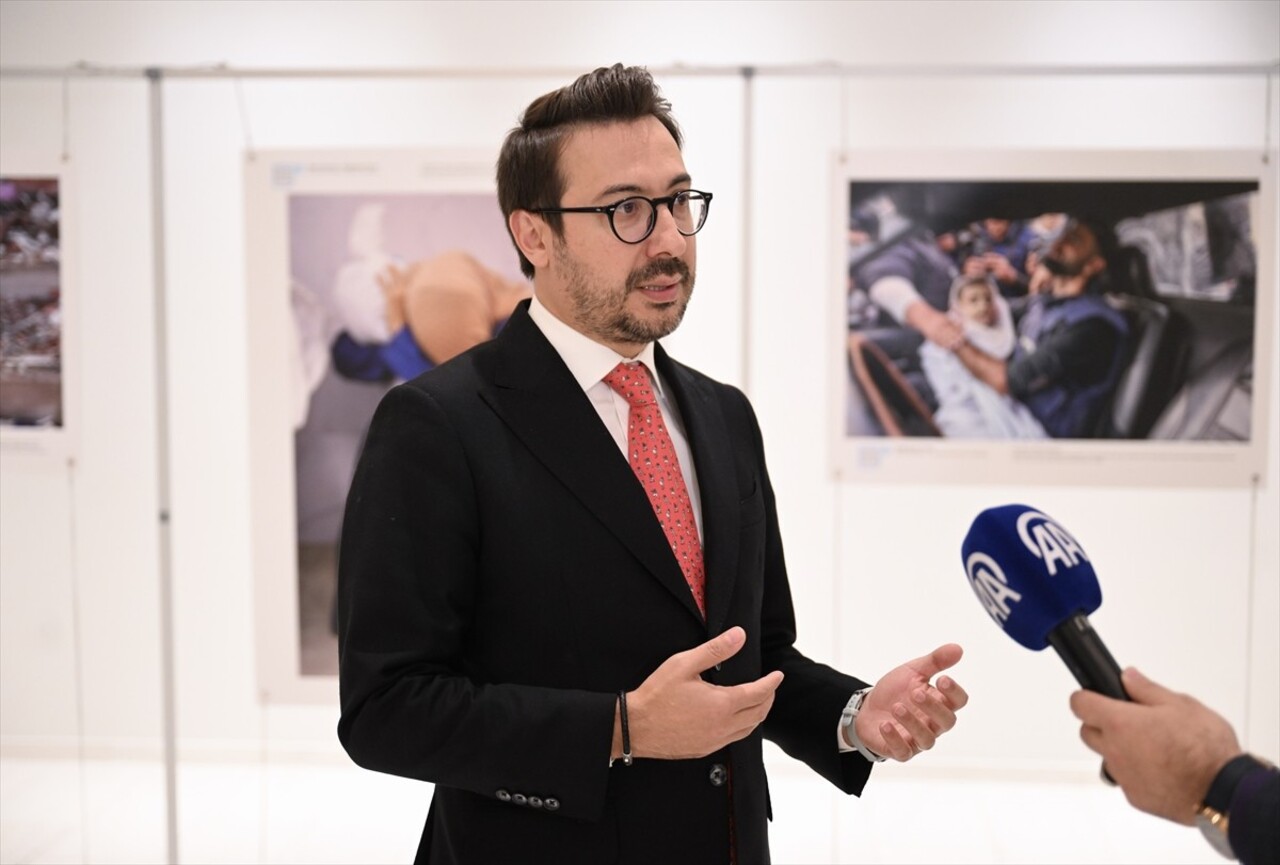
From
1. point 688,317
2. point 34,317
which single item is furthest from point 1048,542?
point 34,317

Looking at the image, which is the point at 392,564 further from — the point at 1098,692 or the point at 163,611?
the point at 163,611

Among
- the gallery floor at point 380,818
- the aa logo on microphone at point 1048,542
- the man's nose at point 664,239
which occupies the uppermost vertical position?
the man's nose at point 664,239

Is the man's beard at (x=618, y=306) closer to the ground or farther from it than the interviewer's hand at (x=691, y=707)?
farther from it

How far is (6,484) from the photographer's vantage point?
3.97 meters

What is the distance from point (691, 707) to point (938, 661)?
0.45 meters

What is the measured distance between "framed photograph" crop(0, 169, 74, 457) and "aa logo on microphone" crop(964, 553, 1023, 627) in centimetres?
332

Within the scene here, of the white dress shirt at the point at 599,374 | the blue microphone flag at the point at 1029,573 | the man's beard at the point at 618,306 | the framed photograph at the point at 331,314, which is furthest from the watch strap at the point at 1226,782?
the framed photograph at the point at 331,314

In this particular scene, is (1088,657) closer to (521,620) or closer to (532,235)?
(521,620)

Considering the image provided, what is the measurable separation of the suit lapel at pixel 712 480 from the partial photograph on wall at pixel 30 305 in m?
2.71

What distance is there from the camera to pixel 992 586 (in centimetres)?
165

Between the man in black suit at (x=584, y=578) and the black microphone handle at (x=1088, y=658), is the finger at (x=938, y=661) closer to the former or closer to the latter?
the man in black suit at (x=584, y=578)

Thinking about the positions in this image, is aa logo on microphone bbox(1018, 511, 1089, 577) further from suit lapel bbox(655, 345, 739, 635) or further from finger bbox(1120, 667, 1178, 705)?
suit lapel bbox(655, 345, 739, 635)

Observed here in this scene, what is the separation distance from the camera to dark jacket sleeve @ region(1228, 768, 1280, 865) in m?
1.40

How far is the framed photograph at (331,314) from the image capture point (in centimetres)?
395
